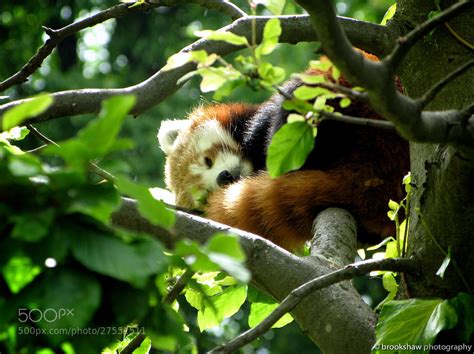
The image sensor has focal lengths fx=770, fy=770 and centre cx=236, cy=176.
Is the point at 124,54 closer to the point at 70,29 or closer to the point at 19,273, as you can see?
the point at 70,29

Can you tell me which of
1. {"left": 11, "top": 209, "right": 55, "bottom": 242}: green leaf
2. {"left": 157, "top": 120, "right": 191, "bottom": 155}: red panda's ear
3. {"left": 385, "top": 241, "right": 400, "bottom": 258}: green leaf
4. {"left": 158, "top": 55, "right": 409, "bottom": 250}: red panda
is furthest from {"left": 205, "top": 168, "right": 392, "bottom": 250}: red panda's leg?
{"left": 157, "top": 120, "right": 191, "bottom": 155}: red panda's ear

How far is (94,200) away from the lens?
0.97 m

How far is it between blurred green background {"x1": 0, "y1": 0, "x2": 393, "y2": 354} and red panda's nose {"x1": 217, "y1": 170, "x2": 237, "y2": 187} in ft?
16.6

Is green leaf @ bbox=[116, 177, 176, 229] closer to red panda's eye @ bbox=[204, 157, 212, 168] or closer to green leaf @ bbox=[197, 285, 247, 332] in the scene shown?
green leaf @ bbox=[197, 285, 247, 332]

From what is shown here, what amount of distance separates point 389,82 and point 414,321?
59 cm

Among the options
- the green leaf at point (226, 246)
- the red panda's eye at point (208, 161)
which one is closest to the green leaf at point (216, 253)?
the green leaf at point (226, 246)

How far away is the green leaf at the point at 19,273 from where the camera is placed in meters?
0.97

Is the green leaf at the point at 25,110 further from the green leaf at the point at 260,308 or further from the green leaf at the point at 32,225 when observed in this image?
the green leaf at the point at 260,308

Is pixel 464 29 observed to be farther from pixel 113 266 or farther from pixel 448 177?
pixel 113 266

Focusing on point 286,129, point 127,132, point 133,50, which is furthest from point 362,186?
point 133,50

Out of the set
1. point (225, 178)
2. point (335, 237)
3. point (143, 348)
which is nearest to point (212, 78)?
point (335, 237)

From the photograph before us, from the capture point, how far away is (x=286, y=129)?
4.50ft

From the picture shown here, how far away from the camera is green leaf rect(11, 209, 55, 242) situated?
92 cm

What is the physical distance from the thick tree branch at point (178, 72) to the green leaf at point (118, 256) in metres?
0.75
